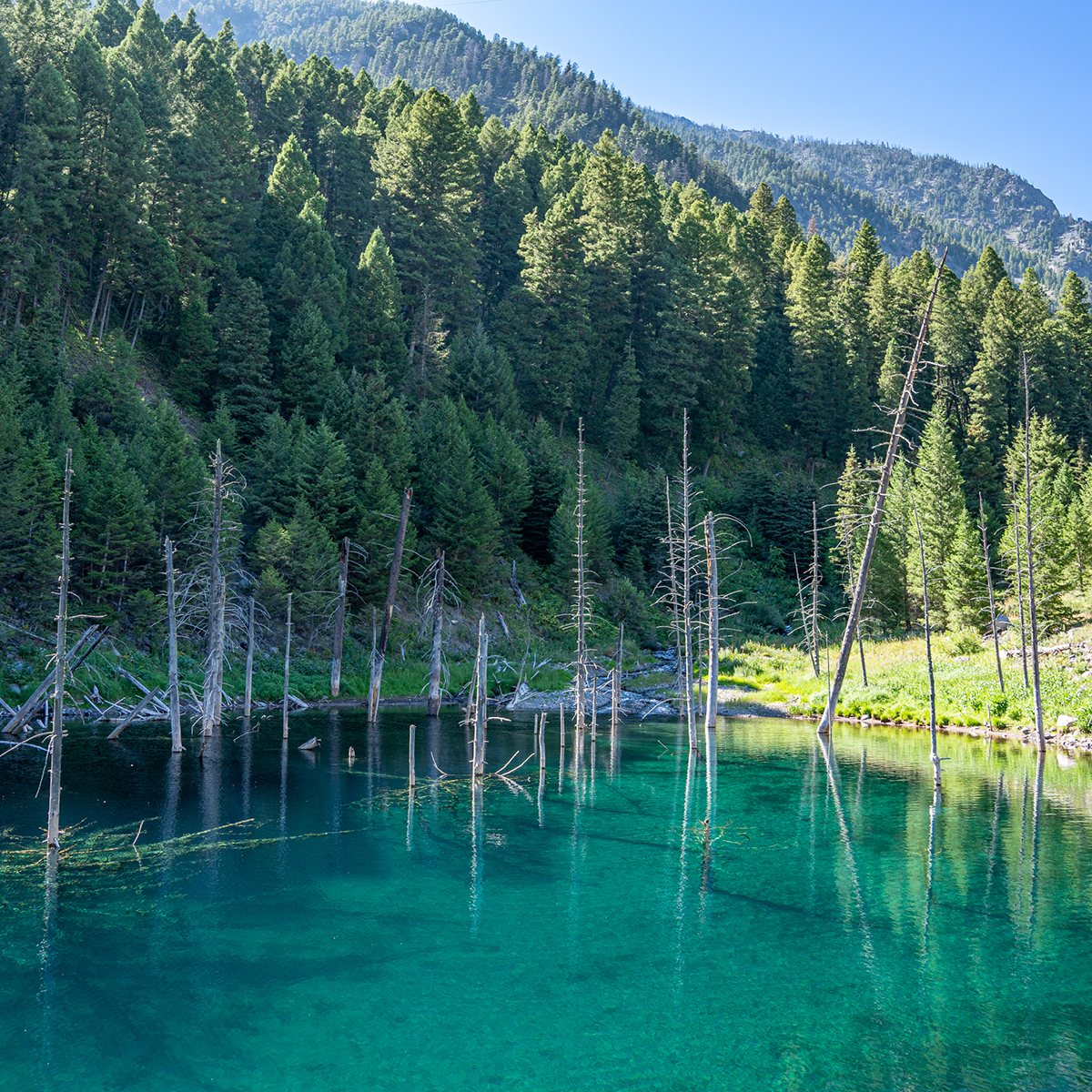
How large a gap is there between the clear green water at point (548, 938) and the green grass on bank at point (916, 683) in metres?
12.1

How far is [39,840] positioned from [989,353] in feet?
257

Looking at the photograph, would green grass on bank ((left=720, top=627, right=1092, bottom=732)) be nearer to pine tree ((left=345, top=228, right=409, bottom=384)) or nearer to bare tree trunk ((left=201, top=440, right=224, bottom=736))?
bare tree trunk ((left=201, top=440, right=224, bottom=736))

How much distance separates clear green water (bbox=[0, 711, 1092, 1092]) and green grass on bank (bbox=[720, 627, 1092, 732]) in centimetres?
1210

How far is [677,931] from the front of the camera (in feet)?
51.8

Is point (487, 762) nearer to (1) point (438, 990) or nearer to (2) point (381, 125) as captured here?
(1) point (438, 990)

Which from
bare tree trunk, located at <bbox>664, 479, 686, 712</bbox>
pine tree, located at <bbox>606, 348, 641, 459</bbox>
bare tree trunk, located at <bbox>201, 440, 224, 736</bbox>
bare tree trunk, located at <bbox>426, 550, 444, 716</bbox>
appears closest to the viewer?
bare tree trunk, located at <bbox>201, 440, 224, 736</bbox>

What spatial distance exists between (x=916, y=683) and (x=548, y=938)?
3499cm

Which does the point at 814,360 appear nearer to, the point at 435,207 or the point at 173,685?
the point at 435,207

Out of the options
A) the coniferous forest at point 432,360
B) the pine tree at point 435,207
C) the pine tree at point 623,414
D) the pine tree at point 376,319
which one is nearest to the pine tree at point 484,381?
the coniferous forest at point 432,360

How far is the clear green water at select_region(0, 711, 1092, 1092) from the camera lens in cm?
Result: 1120

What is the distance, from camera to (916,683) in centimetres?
4497

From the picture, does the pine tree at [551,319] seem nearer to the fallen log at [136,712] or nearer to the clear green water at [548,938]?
the fallen log at [136,712]

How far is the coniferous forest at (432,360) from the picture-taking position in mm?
45781

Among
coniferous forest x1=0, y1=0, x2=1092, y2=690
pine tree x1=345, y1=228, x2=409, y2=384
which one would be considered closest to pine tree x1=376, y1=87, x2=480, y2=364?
coniferous forest x1=0, y1=0, x2=1092, y2=690
